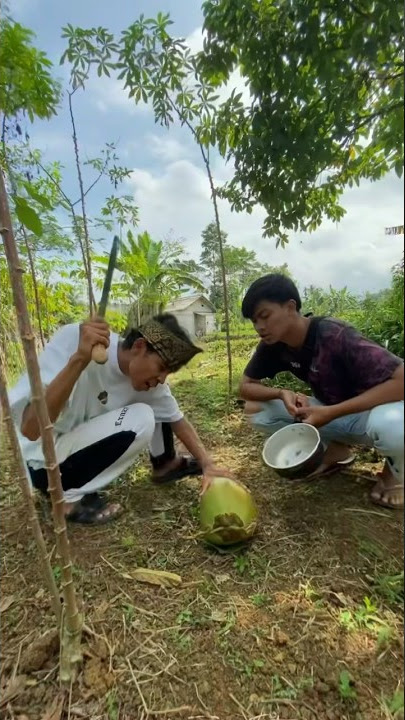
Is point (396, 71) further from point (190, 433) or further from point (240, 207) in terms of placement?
point (190, 433)

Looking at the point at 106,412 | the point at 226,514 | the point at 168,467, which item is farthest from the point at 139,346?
the point at 168,467

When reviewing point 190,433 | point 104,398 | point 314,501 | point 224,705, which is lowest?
point 224,705

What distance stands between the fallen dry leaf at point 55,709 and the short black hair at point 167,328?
109 centimetres

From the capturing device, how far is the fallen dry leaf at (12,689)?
3.69 feet

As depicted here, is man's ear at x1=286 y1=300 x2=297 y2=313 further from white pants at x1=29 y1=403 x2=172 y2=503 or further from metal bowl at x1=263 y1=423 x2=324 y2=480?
white pants at x1=29 y1=403 x2=172 y2=503

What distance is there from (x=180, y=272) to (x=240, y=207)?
12.8 ft

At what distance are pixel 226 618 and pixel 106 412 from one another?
0.97m

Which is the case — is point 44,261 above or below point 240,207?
above

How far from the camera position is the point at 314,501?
6.01ft

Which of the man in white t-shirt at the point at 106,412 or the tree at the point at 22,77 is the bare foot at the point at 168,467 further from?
the tree at the point at 22,77

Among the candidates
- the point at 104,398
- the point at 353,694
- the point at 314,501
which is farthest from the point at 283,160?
the point at 353,694

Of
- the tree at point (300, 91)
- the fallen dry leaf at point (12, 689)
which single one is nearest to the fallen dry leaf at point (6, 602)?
the fallen dry leaf at point (12, 689)

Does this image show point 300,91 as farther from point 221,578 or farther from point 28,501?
point 221,578

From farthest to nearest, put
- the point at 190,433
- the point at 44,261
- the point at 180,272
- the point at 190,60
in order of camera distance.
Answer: the point at 180,272 < the point at 44,261 < the point at 190,433 < the point at 190,60
